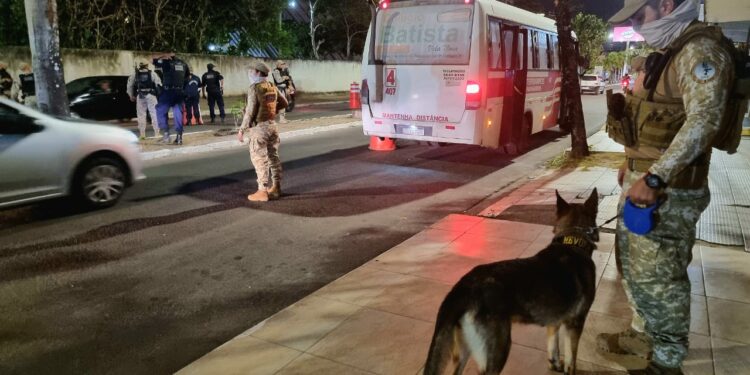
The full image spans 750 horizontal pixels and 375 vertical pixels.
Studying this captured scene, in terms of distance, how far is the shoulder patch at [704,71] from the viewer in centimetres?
235

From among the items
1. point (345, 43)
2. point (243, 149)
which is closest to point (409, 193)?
point (243, 149)

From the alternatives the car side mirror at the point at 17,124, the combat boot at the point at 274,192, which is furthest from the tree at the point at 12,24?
the combat boot at the point at 274,192

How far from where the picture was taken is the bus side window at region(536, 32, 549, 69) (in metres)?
→ 11.3

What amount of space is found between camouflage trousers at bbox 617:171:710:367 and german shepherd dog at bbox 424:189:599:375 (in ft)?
0.90

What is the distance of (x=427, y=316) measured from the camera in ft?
12.0

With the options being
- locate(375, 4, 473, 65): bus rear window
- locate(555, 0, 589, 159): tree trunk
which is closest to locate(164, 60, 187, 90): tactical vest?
locate(375, 4, 473, 65): bus rear window

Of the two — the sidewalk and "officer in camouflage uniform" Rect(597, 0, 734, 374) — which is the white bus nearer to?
the sidewalk

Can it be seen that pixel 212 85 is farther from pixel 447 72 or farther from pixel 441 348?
pixel 441 348

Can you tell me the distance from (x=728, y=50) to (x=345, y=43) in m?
38.5

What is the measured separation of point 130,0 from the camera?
19766 millimetres

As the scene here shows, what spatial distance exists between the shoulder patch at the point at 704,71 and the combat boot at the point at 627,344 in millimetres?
1605

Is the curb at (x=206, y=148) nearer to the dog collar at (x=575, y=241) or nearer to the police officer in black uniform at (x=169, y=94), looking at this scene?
the police officer in black uniform at (x=169, y=94)

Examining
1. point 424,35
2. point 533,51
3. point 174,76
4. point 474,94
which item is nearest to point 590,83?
point 533,51

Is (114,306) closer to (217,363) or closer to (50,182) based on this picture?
(217,363)
